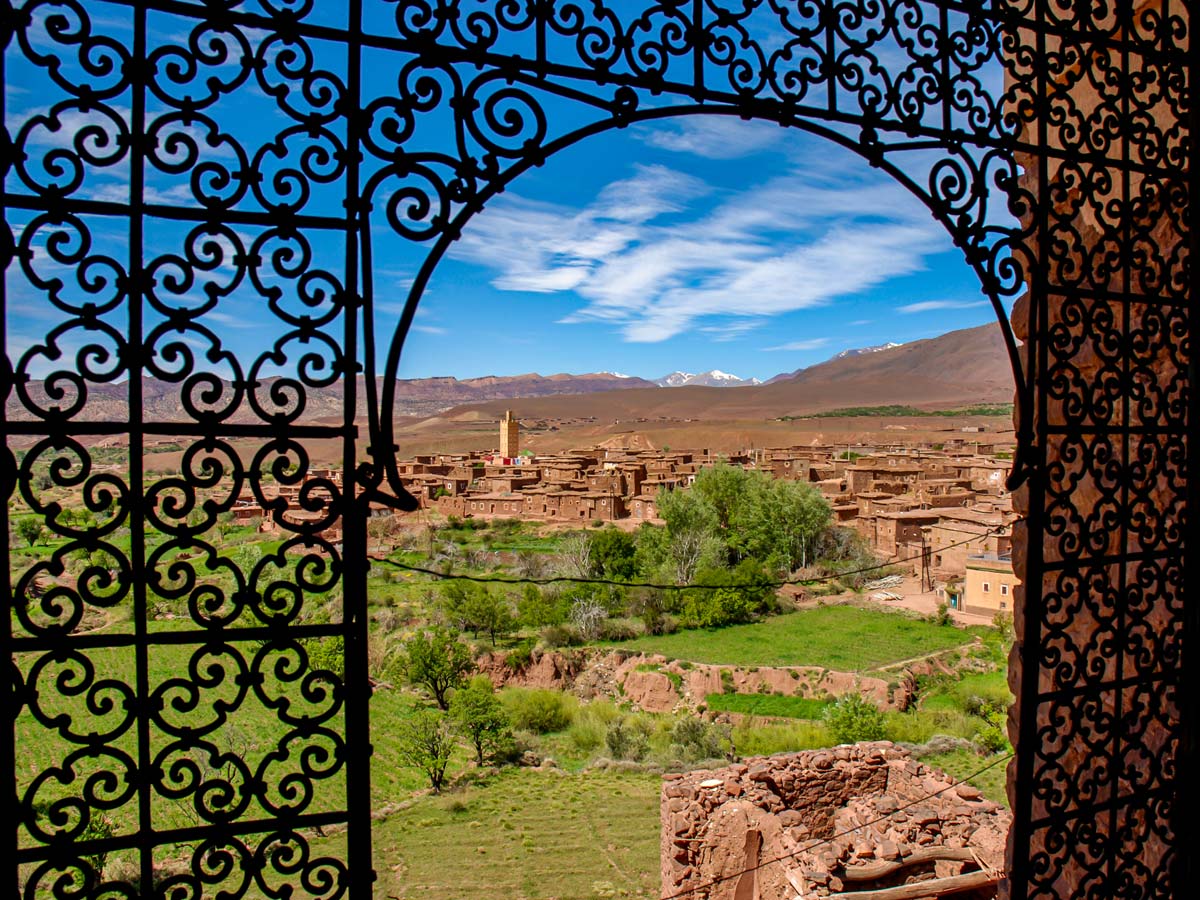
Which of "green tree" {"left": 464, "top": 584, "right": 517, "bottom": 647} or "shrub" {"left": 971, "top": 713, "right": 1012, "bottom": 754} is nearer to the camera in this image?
"shrub" {"left": 971, "top": 713, "right": 1012, "bottom": 754}

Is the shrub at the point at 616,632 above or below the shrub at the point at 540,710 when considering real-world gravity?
above

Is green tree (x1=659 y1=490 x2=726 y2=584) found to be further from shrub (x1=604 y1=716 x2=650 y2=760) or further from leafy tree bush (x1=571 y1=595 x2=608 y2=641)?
shrub (x1=604 y1=716 x2=650 y2=760)

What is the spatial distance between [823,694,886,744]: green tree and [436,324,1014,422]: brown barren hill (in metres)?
76.3

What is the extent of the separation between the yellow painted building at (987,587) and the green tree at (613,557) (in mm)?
8709

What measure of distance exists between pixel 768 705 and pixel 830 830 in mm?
7707

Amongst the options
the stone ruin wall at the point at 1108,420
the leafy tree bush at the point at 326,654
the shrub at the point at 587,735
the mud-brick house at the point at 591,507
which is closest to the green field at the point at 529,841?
the shrub at the point at 587,735

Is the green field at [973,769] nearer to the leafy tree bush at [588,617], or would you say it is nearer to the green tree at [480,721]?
the green tree at [480,721]

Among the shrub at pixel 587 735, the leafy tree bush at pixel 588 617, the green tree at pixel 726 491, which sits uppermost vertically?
the green tree at pixel 726 491

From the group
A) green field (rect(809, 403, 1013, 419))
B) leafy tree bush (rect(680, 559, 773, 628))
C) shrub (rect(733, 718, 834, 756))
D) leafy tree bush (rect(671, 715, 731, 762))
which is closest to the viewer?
leafy tree bush (rect(671, 715, 731, 762))

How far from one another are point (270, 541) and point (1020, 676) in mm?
25921

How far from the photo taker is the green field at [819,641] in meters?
→ 17.5

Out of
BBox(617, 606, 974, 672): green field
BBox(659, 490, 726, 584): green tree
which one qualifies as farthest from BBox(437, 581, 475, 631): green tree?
BBox(659, 490, 726, 584): green tree

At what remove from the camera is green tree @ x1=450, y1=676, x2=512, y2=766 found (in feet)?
45.4

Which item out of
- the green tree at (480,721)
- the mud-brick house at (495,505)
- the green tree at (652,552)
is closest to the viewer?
the green tree at (480,721)
